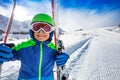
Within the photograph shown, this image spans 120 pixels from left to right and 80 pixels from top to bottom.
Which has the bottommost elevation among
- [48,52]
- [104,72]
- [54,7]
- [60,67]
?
[104,72]

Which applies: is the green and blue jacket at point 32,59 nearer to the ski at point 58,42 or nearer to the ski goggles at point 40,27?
the ski goggles at point 40,27

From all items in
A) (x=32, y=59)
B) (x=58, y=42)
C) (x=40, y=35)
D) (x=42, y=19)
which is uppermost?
(x=42, y=19)

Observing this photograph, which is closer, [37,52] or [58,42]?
[37,52]

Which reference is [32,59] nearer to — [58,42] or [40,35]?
[40,35]

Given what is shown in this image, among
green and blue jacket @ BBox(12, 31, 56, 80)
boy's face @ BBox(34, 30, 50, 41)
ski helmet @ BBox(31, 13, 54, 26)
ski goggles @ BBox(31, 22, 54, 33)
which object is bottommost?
green and blue jacket @ BBox(12, 31, 56, 80)

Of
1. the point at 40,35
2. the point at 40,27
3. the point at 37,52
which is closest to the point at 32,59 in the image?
the point at 37,52

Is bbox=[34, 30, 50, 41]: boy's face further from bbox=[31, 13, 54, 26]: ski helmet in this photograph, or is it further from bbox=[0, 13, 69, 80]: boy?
bbox=[31, 13, 54, 26]: ski helmet

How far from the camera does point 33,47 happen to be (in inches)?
119

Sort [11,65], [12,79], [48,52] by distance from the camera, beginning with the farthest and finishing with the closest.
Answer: [11,65] < [12,79] < [48,52]

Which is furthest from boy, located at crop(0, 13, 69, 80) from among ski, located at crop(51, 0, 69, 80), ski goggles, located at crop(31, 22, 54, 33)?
ski, located at crop(51, 0, 69, 80)

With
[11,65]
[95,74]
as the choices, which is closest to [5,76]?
[11,65]

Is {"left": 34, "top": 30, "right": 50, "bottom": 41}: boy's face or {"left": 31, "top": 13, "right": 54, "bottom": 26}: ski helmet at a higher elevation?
{"left": 31, "top": 13, "right": 54, "bottom": 26}: ski helmet

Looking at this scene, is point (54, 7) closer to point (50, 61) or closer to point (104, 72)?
point (50, 61)

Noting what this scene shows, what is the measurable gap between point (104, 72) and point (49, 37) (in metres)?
3.68
